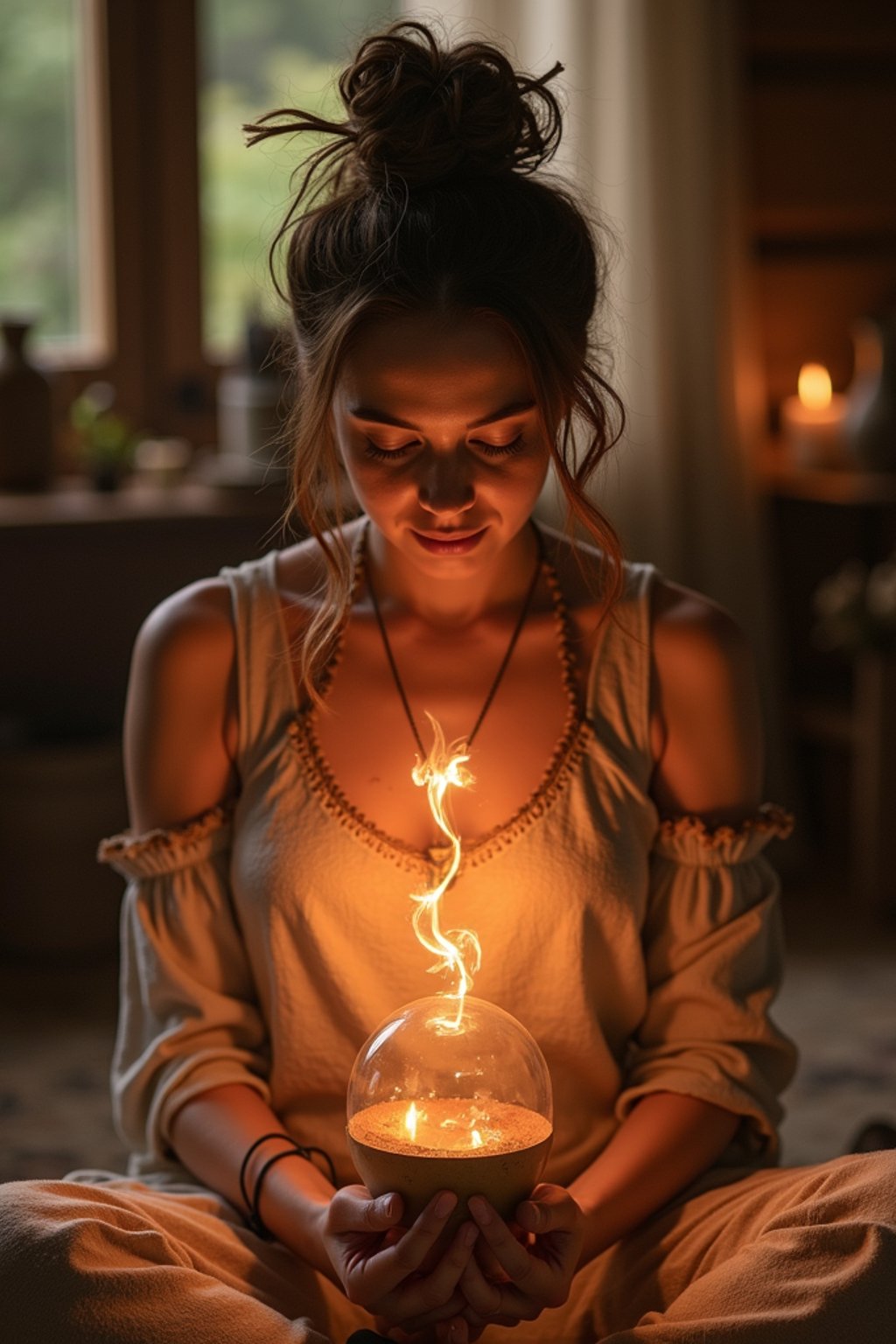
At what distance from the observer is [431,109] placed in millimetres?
1345

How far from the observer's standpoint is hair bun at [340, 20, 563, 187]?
1.35m

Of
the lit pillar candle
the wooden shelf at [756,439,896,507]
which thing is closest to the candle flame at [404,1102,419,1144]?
the wooden shelf at [756,439,896,507]

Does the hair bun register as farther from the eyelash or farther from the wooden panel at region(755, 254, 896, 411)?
the wooden panel at region(755, 254, 896, 411)

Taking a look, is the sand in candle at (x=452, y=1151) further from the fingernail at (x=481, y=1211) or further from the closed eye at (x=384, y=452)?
the closed eye at (x=384, y=452)

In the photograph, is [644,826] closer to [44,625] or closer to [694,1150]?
[694,1150]

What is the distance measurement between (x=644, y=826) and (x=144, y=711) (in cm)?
46

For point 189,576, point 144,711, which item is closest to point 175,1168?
point 144,711

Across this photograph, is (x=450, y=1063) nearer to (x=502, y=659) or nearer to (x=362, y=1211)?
(x=362, y=1211)

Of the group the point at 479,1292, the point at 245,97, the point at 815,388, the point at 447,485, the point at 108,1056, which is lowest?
the point at 108,1056

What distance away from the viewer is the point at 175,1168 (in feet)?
4.88

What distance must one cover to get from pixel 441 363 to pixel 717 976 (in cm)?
58

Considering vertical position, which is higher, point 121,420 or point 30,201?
point 30,201

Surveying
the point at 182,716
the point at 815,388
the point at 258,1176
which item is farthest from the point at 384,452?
the point at 815,388

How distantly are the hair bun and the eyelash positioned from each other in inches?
8.5
